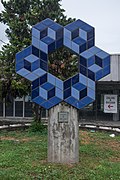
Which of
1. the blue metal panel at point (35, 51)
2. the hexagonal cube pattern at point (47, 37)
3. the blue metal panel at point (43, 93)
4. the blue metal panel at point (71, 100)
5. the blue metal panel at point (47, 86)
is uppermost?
the hexagonal cube pattern at point (47, 37)

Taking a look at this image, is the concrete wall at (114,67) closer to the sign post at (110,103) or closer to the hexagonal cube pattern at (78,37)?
the sign post at (110,103)

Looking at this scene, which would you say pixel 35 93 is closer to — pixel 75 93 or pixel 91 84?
pixel 75 93

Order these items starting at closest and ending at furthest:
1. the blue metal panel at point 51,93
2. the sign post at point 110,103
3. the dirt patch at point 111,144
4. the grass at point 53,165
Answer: the grass at point 53,165, the blue metal panel at point 51,93, the dirt patch at point 111,144, the sign post at point 110,103

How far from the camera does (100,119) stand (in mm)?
23219

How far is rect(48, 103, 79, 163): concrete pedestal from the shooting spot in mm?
8383

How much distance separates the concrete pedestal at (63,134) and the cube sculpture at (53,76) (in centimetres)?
28

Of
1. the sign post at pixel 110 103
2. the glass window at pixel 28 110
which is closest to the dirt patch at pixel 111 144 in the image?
the sign post at pixel 110 103

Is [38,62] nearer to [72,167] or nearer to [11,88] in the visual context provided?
[72,167]

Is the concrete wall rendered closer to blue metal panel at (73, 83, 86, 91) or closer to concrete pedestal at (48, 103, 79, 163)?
blue metal panel at (73, 83, 86, 91)

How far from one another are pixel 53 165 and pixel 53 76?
2.50 m

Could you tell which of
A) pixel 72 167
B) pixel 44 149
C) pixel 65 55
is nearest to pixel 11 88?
pixel 65 55

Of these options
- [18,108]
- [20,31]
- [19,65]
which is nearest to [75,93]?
[19,65]

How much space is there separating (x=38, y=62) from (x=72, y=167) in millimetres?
3086

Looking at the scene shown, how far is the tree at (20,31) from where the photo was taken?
1448 cm
